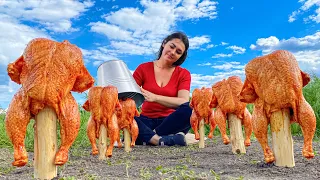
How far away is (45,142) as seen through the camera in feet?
9.09

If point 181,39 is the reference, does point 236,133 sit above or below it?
below

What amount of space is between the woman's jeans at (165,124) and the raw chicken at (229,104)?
2504 millimetres

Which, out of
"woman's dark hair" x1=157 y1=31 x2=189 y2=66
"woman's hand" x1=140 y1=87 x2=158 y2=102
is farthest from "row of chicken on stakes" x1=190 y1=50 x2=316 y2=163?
"woman's dark hair" x1=157 y1=31 x2=189 y2=66

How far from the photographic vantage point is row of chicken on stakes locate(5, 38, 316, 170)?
2.69 meters

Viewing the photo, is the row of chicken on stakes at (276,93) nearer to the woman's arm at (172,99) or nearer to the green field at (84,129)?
the woman's arm at (172,99)

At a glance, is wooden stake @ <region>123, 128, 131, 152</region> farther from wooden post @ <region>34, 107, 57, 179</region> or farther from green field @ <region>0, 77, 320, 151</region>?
wooden post @ <region>34, 107, 57, 179</region>

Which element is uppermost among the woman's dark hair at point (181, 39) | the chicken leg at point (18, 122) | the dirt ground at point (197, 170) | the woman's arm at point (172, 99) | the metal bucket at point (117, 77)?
the woman's dark hair at point (181, 39)

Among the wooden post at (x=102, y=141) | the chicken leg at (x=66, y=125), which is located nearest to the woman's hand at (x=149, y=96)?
the wooden post at (x=102, y=141)

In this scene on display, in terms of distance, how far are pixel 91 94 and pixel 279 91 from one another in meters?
2.16

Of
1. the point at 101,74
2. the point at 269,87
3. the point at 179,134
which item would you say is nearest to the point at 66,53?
the point at 269,87

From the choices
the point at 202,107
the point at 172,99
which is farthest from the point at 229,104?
the point at 172,99

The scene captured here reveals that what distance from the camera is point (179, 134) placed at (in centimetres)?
654

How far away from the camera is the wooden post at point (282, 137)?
128 inches

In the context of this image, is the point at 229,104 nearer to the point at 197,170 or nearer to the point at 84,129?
the point at 197,170
